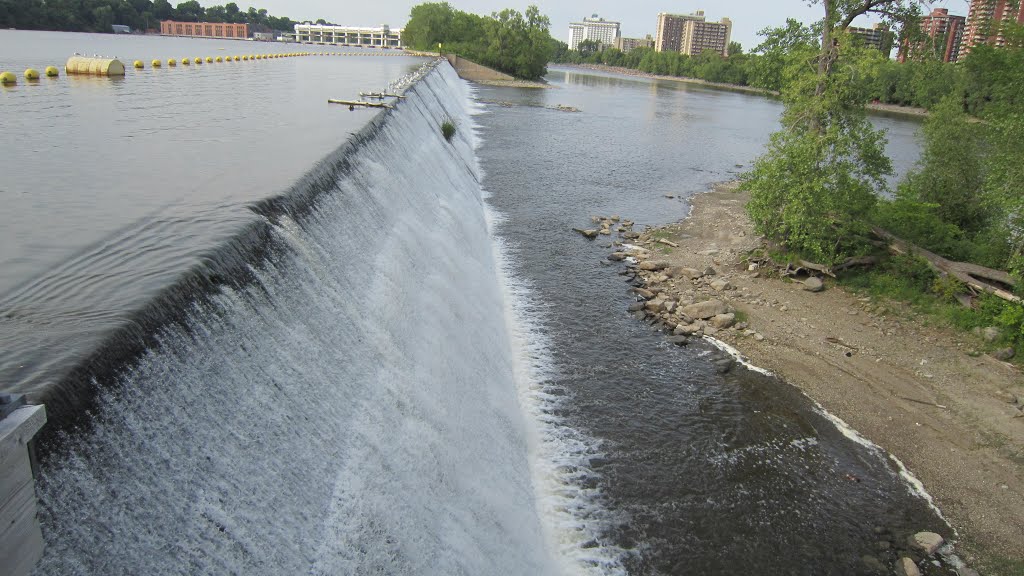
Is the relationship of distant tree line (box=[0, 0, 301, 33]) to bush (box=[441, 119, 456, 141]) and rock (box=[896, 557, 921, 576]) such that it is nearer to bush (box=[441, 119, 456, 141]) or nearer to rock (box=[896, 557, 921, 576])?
bush (box=[441, 119, 456, 141])

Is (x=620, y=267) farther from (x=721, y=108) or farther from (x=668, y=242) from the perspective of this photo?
(x=721, y=108)

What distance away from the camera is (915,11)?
18.0 m

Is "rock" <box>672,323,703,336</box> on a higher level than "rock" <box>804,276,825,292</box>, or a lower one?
lower

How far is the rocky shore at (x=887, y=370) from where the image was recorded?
28.4 feet

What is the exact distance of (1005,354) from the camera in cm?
1238

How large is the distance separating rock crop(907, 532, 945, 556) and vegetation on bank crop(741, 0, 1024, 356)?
6945mm

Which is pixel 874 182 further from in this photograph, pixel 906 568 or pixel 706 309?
pixel 906 568

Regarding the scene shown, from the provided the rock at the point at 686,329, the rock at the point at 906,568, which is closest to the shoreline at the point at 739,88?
the rock at the point at 686,329

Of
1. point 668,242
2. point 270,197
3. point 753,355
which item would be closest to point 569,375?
point 753,355

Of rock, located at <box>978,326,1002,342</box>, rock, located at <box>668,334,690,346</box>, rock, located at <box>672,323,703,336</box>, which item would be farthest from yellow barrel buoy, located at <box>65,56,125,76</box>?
rock, located at <box>978,326,1002,342</box>

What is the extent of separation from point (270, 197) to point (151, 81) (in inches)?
989

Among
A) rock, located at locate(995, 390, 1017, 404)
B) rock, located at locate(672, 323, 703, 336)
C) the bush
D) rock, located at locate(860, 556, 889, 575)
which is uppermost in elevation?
the bush

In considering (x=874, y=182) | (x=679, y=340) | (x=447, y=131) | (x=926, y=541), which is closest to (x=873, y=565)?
(x=926, y=541)

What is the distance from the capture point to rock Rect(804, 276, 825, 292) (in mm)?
15562
